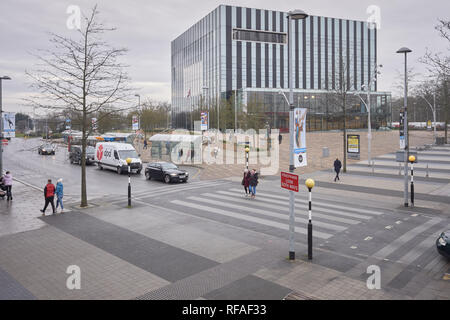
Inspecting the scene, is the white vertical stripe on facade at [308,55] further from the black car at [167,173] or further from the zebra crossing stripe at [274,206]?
the zebra crossing stripe at [274,206]

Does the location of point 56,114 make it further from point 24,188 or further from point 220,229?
point 220,229

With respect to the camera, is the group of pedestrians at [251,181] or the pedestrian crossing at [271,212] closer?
the pedestrian crossing at [271,212]

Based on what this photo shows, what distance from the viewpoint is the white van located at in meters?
28.6

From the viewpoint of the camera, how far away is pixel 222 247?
416 inches

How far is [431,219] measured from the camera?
550 inches

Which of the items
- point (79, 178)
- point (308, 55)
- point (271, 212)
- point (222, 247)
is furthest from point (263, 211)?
point (308, 55)

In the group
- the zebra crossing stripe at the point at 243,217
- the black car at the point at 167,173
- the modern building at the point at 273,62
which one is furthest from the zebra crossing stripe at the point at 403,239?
the modern building at the point at 273,62

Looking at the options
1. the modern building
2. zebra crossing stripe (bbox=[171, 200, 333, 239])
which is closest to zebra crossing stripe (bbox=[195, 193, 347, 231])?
zebra crossing stripe (bbox=[171, 200, 333, 239])

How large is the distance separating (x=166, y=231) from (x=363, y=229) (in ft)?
22.1

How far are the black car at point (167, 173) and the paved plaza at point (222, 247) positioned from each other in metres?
4.17

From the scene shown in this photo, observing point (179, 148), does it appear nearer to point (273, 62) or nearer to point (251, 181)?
point (251, 181)

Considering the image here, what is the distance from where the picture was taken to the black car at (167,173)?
928 inches

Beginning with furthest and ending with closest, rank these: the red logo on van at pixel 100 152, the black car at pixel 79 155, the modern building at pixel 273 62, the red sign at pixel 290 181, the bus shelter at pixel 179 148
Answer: the modern building at pixel 273 62 < the bus shelter at pixel 179 148 < the black car at pixel 79 155 < the red logo on van at pixel 100 152 < the red sign at pixel 290 181

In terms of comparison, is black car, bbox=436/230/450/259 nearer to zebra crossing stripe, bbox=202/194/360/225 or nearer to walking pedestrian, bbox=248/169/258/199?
zebra crossing stripe, bbox=202/194/360/225
